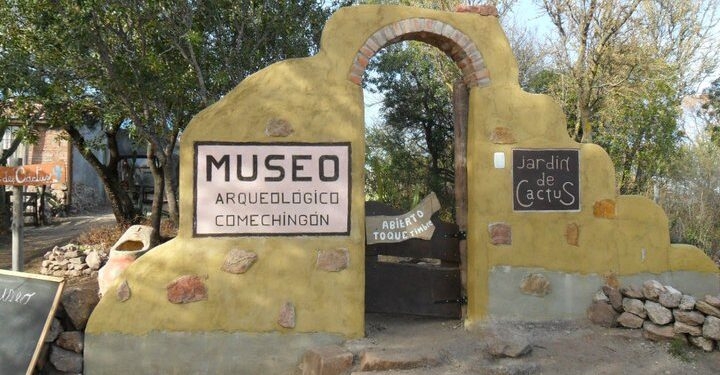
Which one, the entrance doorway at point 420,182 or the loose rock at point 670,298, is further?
the entrance doorway at point 420,182

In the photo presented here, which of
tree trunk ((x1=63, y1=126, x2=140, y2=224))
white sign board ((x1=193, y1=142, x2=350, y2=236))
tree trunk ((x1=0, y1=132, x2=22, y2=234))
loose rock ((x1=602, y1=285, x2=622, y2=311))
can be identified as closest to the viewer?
white sign board ((x1=193, y1=142, x2=350, y2=236))

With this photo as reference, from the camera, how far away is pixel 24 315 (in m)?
4.40

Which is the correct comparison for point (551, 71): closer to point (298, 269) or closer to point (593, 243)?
point (593, 243)

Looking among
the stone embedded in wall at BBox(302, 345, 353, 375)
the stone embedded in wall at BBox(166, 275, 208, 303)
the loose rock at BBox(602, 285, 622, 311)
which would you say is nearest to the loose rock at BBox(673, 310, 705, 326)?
the loose rock at BBox(602, 285, 622, 311)

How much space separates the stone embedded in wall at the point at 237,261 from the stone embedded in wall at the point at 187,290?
239 mm

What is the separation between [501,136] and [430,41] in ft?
3.88

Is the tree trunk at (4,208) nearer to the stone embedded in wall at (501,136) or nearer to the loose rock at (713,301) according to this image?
the stone embedded in wall at (501,136)

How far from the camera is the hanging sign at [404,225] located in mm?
5375

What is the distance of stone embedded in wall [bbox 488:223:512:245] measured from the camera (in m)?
5.16

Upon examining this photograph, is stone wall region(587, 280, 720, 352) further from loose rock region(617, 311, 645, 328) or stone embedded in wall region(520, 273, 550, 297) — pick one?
stone embedded in wall region(520, 273, 550, 297)

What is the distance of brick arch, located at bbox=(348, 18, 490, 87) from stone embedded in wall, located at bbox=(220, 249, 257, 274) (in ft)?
6.04

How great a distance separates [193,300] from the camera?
462 cm

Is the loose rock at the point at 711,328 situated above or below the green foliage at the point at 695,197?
below

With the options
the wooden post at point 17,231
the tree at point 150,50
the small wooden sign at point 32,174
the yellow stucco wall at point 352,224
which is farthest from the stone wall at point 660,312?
the tree at point 150,50
